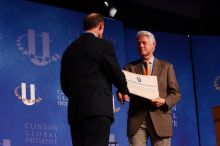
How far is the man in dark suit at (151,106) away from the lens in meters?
3.57

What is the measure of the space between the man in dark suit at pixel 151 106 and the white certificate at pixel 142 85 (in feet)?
0.21

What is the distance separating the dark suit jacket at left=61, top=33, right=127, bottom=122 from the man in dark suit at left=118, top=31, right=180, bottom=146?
0.49m

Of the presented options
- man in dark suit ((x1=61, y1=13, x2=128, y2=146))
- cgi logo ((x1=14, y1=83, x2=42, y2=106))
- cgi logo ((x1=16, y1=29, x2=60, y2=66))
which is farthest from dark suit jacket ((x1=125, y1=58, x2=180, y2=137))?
cgi logo ((x1=16, y1=29, x2=60, y2=66))

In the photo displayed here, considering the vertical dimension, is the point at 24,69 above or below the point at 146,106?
above

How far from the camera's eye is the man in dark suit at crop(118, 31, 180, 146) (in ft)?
11.7

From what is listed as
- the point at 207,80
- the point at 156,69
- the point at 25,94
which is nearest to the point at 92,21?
the point at 156,69

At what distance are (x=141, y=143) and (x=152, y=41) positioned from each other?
0.80 m

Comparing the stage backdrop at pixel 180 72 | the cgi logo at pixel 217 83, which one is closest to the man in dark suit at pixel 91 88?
the stage backdrop at pixel 180 72

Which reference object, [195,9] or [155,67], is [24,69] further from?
[195,9]

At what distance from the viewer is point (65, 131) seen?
550 centimetres

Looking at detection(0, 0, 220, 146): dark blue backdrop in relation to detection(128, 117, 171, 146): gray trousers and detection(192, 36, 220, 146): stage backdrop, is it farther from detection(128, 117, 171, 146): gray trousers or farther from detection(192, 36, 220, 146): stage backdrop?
detection(128, 117, 171, 146): gray trousers

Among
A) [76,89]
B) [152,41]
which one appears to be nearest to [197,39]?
[152,41]

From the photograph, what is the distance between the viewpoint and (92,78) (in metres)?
3.08

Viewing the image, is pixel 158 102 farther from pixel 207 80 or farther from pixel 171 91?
pixel 207 80
